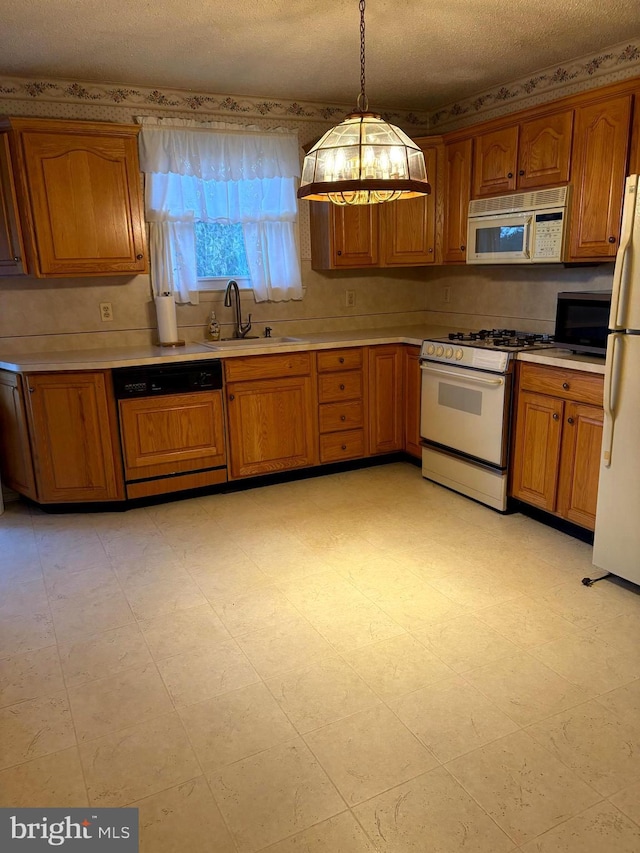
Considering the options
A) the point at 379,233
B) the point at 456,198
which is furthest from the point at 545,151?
the point at 379,233

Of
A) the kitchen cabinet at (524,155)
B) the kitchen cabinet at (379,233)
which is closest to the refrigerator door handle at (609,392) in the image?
the kitchen cabinet at (524,155)

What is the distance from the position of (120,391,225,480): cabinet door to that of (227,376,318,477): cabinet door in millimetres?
109

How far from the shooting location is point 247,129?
4.20 meters

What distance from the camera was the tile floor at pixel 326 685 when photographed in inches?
66.6

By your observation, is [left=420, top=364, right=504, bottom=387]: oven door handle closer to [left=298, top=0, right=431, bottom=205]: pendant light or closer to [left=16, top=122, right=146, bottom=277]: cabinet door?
[left=298, top=0, right=431, bottom=205]: pendant light

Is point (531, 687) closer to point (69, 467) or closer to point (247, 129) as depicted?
point (69, 467)

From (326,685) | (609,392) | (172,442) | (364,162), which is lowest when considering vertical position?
(326,685)

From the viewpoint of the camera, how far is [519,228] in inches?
145

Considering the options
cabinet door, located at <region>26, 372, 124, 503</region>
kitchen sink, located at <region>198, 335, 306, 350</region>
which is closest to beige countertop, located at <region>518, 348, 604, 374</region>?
kitchen sink, located at <region>198, 335, 306, 350</region>

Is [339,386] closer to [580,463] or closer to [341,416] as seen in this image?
[341,416]

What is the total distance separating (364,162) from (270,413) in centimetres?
204

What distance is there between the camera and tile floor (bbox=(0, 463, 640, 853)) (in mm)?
1691

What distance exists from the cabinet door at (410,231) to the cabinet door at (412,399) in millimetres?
689

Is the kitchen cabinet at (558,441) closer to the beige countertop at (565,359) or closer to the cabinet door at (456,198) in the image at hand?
the beige countertop at (565,359)
